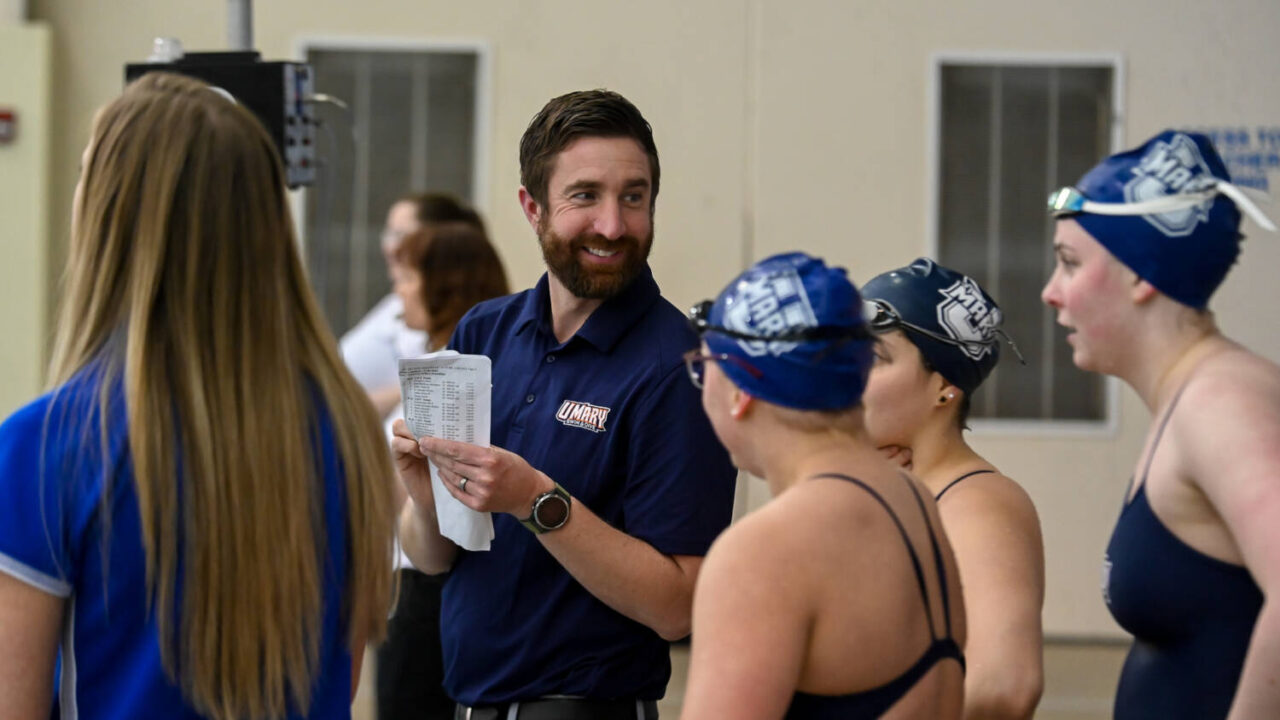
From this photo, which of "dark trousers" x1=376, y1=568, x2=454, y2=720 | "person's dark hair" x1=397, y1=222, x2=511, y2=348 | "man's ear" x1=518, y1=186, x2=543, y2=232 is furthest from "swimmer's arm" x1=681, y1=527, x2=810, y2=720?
"person's dark hair" x1=397, y1=222, x2=511, y2=348

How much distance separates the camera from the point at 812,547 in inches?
70.8

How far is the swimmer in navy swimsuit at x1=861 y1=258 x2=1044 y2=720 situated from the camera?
2330 millimetres

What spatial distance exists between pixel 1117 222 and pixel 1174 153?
0.16 metres

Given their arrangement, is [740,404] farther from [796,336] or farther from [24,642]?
[24,642]

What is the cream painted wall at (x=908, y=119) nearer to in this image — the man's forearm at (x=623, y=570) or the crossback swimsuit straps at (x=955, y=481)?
the crossback swimsuit straps at (x=955, y=481)

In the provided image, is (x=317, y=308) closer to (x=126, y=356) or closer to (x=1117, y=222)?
(x=126, y=356)

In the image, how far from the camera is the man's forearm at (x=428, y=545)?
293cm

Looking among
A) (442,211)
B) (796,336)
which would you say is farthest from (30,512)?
(442,211)

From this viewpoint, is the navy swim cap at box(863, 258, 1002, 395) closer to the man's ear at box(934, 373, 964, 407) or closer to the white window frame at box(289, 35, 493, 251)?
the man's ear at box(934, 373, 964, 407)

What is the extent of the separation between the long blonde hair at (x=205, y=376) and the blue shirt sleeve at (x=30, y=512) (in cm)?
10

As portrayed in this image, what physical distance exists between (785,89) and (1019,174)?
1.26m

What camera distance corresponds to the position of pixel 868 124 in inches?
266

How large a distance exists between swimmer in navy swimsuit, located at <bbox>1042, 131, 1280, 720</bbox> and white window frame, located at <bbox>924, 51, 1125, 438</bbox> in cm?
455

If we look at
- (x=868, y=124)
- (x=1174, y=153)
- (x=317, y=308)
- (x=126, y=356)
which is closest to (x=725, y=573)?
(x=317, y=308)
